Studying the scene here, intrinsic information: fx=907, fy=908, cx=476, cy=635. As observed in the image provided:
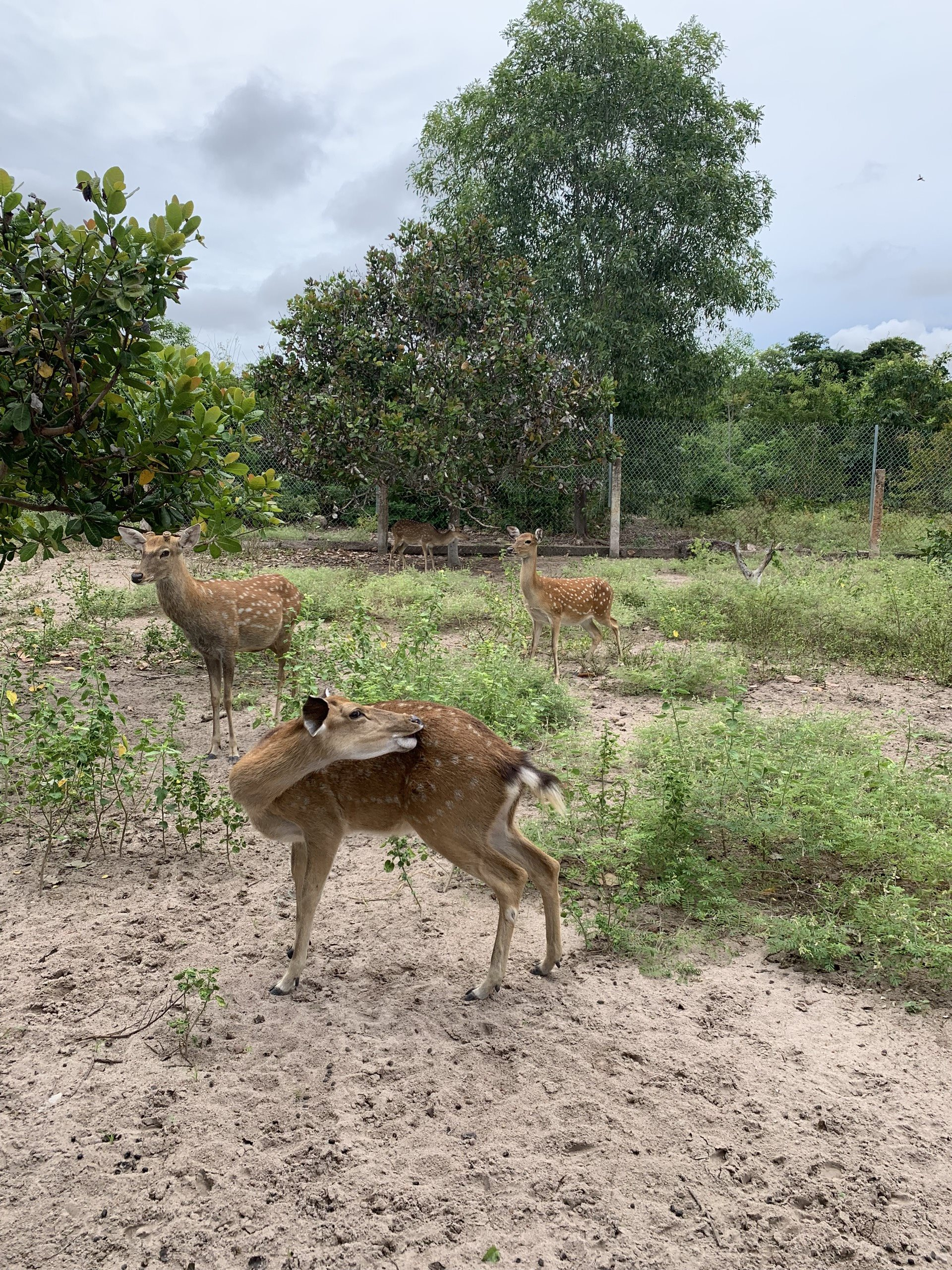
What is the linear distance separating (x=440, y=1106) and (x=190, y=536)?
13.1 feet

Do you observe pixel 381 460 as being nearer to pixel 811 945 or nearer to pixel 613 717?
pixel 613 717

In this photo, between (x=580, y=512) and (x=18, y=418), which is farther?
(x=580, y=512)

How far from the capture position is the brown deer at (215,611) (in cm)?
604

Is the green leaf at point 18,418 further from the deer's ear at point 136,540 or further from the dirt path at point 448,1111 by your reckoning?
the deer's ear at point 136,540

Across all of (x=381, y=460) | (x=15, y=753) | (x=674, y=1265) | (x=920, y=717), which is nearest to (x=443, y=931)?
(x=674, y=1265)

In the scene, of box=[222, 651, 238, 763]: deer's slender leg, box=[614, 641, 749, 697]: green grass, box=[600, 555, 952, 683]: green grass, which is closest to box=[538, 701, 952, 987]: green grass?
box=[614, 641, 749, 697]: green grass

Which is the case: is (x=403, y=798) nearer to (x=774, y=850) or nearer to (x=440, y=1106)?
(x=440, y=1106)

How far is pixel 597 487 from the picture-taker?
18750 mm

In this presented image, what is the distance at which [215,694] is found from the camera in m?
6.30

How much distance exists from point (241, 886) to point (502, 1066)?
176 centimetres

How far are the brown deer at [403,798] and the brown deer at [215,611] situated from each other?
8.65ft

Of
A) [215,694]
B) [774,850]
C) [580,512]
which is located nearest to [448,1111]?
[774,850]

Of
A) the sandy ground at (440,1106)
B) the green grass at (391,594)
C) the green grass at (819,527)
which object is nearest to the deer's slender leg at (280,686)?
the green grass at (391,594)

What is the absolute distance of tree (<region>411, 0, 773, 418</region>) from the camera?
18469 mm
